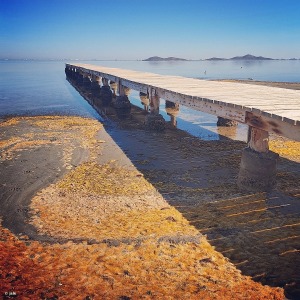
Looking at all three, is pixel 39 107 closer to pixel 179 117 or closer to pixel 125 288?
pixel 179 117

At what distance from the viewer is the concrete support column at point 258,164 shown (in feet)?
18.7

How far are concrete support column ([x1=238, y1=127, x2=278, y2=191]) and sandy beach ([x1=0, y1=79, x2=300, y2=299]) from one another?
0.25m

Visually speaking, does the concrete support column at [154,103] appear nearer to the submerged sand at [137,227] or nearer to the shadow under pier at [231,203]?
the shadow under pier at [231,203]

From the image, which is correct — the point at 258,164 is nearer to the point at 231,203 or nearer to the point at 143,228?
the point at 231,203

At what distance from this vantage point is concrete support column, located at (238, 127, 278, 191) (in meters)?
5.69

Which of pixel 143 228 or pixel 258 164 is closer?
pixel 143 228

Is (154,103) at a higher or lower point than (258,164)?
higher

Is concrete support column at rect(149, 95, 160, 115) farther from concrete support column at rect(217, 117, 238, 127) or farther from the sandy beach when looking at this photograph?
concrete support column at rect(217, 117, 238, 127)

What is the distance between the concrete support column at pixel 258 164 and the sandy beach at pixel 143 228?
0.81ft

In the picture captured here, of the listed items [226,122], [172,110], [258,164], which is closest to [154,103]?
[226,122]

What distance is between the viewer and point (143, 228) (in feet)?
15.4

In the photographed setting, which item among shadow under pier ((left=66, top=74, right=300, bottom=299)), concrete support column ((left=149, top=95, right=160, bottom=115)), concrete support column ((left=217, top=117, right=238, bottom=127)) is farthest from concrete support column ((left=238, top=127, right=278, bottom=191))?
concrete support column ((left=217, top=117, right=238, bottom=127))

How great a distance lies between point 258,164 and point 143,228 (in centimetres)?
269

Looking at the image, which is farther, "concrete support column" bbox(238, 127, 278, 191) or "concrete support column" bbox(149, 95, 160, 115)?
"concrete support column" bbox(149, 95, 160, 115)
